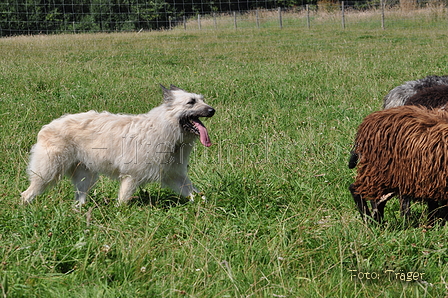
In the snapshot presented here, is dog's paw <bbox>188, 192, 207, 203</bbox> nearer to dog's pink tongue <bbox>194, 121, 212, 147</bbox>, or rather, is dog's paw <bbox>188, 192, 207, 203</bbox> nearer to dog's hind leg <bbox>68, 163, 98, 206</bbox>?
dog's pink tongue <bbox>194, 121, 212, 147</bbox>

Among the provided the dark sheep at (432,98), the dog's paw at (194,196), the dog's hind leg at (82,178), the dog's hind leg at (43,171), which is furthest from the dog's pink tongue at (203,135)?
the dark sheep at (432,98)

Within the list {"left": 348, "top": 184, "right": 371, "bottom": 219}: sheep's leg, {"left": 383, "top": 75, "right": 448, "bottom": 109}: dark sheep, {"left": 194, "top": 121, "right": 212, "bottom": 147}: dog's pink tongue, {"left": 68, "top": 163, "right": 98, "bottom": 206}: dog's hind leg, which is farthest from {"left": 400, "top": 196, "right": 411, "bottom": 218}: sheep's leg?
{"left": 68, "top": 163, "right": 98, "bottom": 206}: dog's hind leg

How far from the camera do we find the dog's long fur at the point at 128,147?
4.80m

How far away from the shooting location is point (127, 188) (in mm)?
4680

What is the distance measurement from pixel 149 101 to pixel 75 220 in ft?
18.8

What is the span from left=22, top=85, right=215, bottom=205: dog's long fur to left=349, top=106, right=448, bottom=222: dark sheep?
148 centimetres

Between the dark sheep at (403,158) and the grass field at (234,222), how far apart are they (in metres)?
0.24

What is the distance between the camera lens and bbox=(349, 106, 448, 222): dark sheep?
369 centimetres

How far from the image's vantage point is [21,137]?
6539mm

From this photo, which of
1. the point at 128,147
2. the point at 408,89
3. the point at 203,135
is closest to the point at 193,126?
the point at 203,135

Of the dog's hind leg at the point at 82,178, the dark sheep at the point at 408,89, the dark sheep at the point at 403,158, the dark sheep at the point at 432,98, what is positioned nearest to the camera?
the dark sheep at the point at 403,158

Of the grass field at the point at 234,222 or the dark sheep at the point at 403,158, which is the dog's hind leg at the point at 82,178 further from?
the dark sheep at the point at 403,158

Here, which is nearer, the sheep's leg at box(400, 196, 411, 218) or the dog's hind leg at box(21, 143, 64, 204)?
the sheep's leg at box(400, 196, 411, 218)

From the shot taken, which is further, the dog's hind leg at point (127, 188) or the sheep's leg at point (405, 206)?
the dog's hind leg at point (127, 188)
